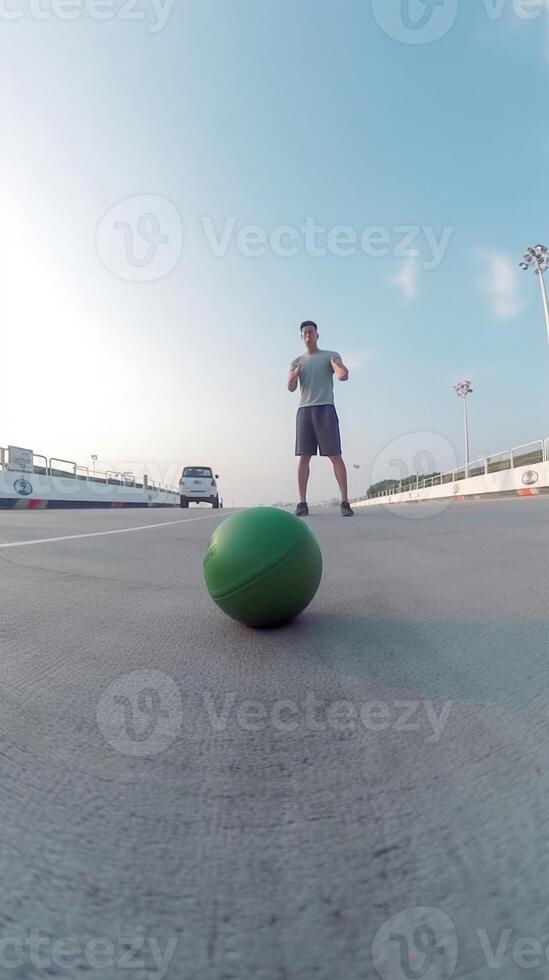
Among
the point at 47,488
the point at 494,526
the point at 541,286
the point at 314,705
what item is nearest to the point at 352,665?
the point at 314,705

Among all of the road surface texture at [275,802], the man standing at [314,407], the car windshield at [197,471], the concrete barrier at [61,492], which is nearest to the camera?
the road surface texture at [275,802]

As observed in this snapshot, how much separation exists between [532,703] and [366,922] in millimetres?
605

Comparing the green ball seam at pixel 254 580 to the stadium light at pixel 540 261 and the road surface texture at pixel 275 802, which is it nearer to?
the road surface texture at pixel 275 802

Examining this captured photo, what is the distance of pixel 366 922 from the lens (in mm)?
480

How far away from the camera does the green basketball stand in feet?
5.10

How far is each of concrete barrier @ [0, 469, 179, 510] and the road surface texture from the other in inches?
712

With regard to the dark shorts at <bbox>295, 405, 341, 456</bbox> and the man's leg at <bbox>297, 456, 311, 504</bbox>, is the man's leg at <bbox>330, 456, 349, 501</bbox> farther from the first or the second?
the man's leg at <bbox>297, 456, 311, 504</bbox>

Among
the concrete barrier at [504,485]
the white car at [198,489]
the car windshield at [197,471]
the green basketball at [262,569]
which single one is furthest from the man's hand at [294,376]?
the car windshield at [197,471]

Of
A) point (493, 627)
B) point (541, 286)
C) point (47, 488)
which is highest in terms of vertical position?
point (541, 286)

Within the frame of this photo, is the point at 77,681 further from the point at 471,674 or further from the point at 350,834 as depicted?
the point at 471,674

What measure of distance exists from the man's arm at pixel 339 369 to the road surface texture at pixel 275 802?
529cm

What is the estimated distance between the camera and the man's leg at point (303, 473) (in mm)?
6930

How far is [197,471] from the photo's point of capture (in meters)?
25.0

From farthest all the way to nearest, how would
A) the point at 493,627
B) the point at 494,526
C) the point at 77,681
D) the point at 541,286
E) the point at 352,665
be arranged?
1. the point at 541,286
2. the point at 494,526
3. the point at 493,627
4. the point at 352,665
5. the point at 77,681
